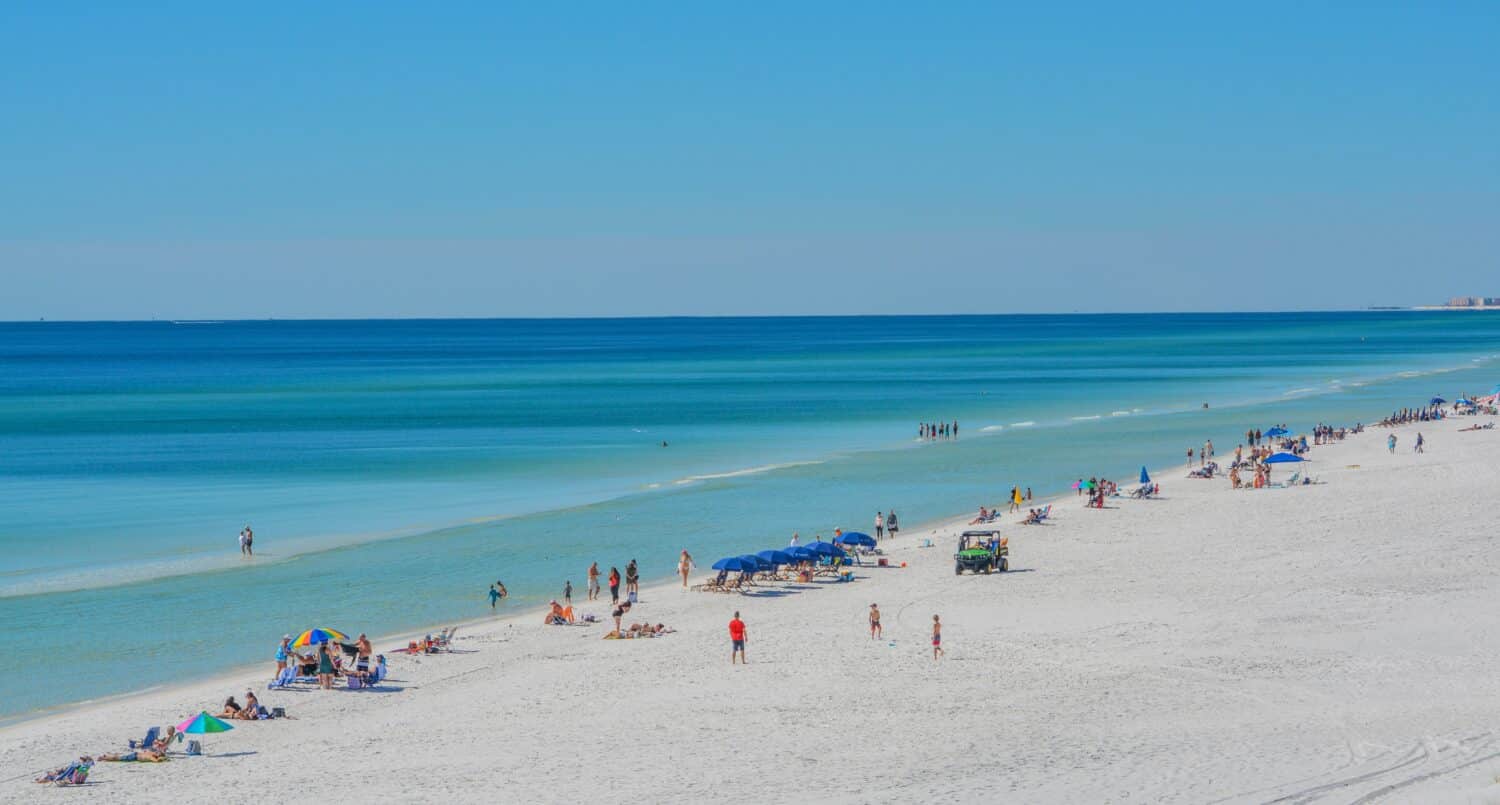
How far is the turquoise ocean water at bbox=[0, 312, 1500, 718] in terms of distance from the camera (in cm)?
3241

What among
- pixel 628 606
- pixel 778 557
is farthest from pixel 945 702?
pixel 778 557

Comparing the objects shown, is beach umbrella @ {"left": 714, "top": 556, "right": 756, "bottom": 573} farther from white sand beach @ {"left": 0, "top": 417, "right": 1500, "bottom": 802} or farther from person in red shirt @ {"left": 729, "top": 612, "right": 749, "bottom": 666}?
person in red shirt @ {"left": 729, "top": 612, "right": 749, "bottom": 666}

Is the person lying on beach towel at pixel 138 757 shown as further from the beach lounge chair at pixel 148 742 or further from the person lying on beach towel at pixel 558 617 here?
the person lying on beach towel at pixel 558 617

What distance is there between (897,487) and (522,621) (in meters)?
24.5

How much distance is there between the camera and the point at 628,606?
3028 centimetres

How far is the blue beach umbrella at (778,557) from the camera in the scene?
1332 inches

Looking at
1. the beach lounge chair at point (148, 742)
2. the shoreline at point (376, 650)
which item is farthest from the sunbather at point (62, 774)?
the shoreline at point (376, 650)

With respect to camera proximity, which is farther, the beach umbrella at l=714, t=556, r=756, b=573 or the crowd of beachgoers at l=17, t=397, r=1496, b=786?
the beach umbrella at l=714, t=556, r=756, b=573

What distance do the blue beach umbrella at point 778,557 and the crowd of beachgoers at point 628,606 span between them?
2 cm

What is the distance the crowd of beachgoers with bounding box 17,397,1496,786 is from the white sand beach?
38 centimetres

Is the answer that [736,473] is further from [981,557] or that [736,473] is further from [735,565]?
[735,565]

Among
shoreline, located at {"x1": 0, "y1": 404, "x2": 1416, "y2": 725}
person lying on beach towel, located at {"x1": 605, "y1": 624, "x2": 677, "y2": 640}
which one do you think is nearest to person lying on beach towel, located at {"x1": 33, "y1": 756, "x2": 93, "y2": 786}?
shoreline, located at {"x1": 0, "y1": 404, "x2": 1416, "y2": 725}

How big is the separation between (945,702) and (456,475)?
38.2 meters

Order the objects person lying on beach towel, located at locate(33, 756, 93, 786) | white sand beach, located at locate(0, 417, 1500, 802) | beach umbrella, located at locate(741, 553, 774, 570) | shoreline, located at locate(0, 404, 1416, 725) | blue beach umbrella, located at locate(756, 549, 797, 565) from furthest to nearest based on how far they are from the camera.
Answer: blue beach umbrella, located at locate(756, 549, 797, 565), beach umbrella, located at locate(741, 553, 774, 570), shoreline, located at locate(0, 404, 1416, 725), person lying on beach towel, located at locate(33, 756, 93, 786), white sand beach, located at locate(0, 417, 1500, 802)
